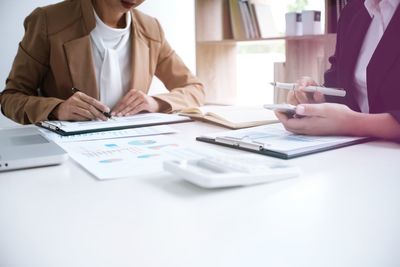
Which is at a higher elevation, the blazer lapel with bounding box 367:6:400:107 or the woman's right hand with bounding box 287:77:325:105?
the blazer lapel with bounding box 367:6:400:107

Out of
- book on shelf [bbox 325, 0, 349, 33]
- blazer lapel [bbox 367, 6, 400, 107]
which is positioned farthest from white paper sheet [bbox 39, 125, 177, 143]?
book on shelf [bbox 325, 0, 349, 33]

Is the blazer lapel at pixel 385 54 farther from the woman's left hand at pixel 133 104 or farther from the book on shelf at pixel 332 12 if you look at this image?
the book on shelf at pixel 332 12

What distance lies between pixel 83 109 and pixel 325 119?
2.24 feet

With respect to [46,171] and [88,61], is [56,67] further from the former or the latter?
[46,171]

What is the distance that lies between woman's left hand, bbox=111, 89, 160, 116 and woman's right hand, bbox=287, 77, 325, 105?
1.54 ft

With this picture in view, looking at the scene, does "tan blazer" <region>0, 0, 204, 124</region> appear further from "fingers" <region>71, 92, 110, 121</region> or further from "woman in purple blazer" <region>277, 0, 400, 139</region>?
"woman in purple blazer" <region>277, 0, 400, 139</region>

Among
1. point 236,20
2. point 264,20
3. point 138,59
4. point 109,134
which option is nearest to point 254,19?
point 264,20

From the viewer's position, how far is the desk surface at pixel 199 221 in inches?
16.1

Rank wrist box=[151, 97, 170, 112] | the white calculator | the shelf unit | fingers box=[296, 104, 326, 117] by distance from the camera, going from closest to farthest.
Result: the white calculator, fingers box=[296, 104, 326, 117], wrist box=[151, 97, 170, 112], the shelf unit

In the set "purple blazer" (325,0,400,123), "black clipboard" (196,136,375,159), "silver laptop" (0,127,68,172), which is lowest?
"black clipboard" (196,136,375,159)

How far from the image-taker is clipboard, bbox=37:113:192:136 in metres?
1.10

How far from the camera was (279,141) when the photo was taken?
890 millimetres

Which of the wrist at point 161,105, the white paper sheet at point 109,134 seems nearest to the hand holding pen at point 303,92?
the white paper sheet at point 109,134

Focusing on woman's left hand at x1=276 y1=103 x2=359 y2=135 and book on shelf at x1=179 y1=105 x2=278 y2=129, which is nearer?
woman's left hand at x1=276 y1=103 x2=359 y2=135
